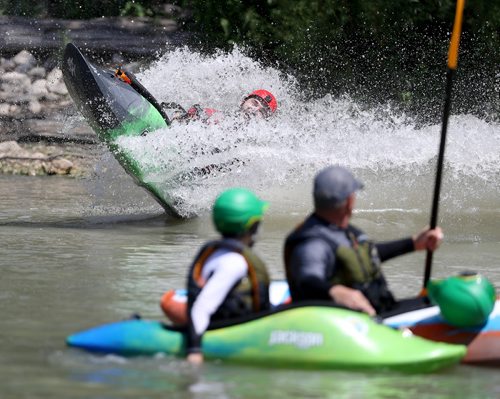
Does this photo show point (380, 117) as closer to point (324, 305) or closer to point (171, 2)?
point (171, 2)

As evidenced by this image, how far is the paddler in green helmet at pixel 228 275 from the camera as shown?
561cm

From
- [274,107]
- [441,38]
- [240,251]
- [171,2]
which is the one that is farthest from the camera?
[171,2]

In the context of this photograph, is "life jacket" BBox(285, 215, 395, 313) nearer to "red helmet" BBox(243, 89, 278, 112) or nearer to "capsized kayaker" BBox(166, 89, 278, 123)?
"capsized kayaker" BBox(166, 89, 278, 123)

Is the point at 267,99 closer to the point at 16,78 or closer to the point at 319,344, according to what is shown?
the point at 319,344

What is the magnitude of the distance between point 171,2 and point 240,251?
14371 mm

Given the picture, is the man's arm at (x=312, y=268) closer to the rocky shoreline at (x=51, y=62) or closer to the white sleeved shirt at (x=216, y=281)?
the white sleeved shirt at (x=216, y=281)

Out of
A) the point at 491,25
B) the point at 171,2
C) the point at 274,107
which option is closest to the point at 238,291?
the point at 274,107

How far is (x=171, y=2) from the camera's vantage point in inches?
771

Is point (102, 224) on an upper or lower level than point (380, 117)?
lower

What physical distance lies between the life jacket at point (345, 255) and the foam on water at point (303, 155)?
17.5 ft

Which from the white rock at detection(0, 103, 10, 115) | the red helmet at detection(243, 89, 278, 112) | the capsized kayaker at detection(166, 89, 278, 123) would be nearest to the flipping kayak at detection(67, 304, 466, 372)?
the capsized kayaker at detection(166, 89, 278, 123)

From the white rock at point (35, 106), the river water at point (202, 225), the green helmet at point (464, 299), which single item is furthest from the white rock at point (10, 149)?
the green helmet at point (464, 299)

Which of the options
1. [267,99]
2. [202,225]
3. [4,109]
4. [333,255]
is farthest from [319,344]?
[4,109]

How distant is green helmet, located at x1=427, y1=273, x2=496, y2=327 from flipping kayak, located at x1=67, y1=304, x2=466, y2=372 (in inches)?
7.4
